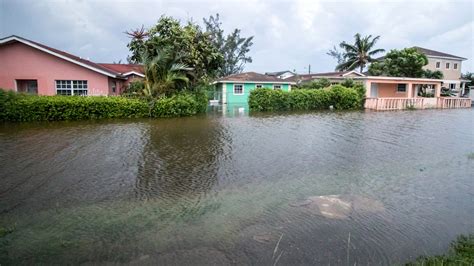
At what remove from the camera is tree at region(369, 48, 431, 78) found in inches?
1411

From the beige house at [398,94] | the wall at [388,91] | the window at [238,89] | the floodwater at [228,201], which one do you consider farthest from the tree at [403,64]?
the floodwater at [228,201]

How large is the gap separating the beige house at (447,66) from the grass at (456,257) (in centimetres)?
4568

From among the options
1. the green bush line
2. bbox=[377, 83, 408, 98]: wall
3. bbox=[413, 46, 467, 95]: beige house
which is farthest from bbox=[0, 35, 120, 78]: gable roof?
bbox=[413, 46, 467, 95]: beige house

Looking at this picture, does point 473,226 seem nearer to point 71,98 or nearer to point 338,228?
point 338,228

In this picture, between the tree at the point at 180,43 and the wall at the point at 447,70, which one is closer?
the tree at the point at 180,43

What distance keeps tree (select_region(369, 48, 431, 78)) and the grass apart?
36500 millimetres

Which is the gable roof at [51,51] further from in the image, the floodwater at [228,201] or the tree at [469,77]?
the tree at [469,77]

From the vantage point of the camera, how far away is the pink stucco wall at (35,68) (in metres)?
20.5

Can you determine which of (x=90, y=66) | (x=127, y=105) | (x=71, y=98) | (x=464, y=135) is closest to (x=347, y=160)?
(x=464, y=135)

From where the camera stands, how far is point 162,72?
69.7 feet

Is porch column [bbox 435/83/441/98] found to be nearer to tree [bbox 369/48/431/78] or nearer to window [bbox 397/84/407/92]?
tree [bbox 369/48/431/78]

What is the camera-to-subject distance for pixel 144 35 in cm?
2356

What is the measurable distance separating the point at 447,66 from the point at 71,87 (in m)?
46.1

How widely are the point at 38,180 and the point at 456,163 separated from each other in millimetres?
10745
